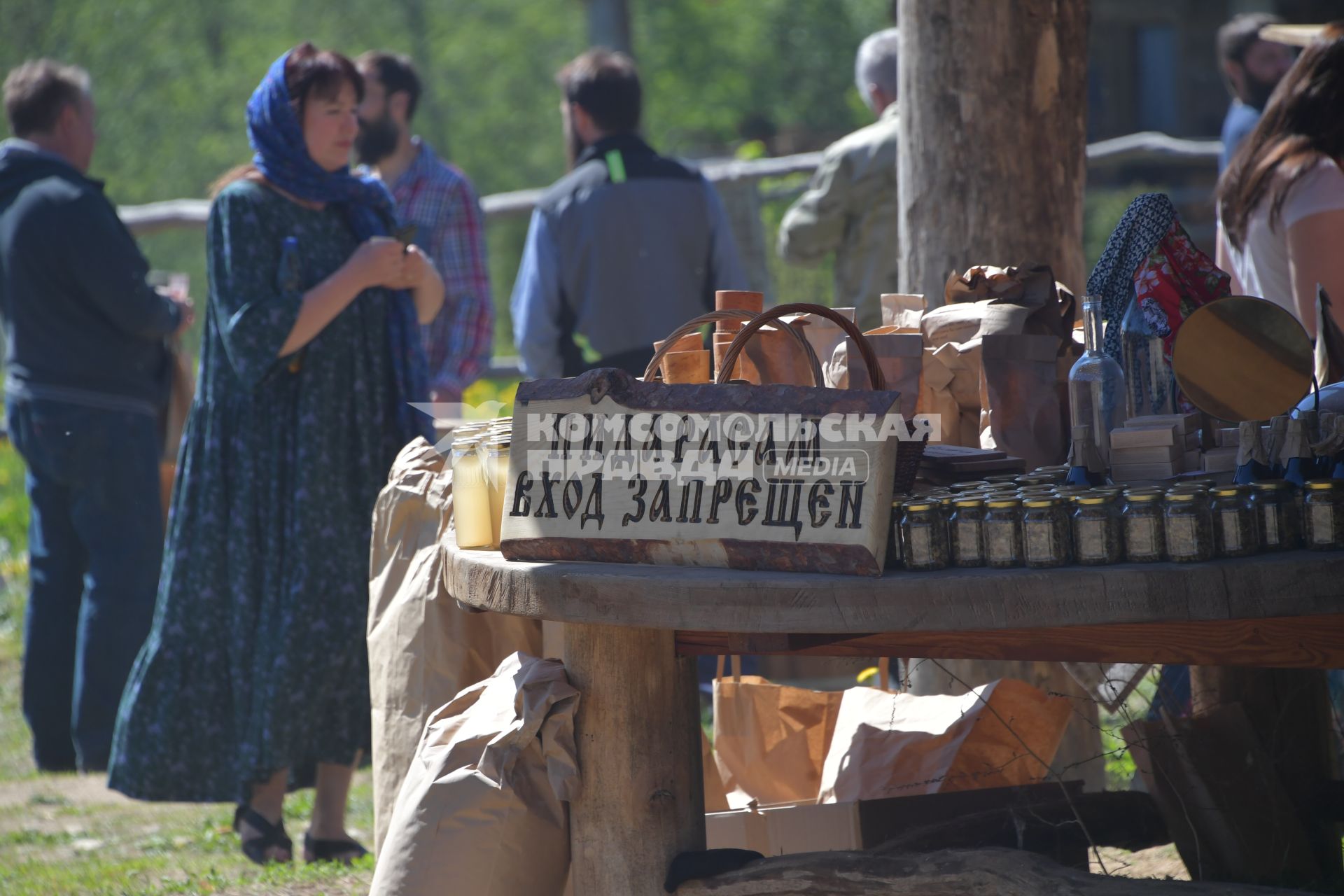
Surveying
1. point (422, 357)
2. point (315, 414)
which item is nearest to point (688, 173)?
point (422, 357)

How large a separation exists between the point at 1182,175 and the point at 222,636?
11781mm

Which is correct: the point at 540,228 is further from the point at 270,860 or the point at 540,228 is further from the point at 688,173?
the point at 270,860

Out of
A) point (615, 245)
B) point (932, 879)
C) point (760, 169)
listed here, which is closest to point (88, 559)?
point (615, 245)

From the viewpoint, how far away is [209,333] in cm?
334

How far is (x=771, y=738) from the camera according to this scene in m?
2.52

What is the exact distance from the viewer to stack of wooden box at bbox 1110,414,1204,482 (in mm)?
1745

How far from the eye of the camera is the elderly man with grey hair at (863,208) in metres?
4.33

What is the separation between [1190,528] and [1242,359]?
372 mm

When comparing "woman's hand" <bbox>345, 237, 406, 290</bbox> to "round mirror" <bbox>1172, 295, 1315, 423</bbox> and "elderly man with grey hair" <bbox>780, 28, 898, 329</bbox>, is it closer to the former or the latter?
"elderly man with grey hair" <bbox>780, 28, 898, 329</bbox>

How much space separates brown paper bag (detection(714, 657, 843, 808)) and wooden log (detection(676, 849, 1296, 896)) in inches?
25.9

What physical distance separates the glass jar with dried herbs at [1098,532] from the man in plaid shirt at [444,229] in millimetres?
3065

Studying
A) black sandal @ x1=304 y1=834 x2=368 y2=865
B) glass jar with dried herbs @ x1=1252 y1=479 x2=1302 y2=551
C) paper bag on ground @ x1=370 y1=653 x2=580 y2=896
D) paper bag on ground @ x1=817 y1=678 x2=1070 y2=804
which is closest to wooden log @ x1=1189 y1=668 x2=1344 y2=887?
paper bag on ground @ x1=817 y1=678 x2=1070 y2=804

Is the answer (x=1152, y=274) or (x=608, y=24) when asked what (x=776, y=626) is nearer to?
(x=1152, y=274)

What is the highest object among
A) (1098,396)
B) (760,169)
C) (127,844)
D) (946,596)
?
(760,169)
